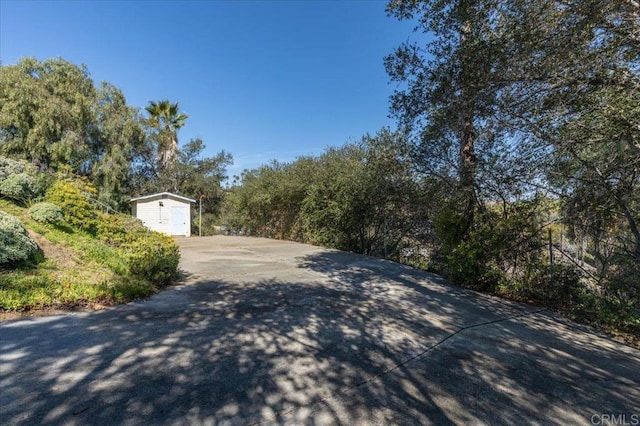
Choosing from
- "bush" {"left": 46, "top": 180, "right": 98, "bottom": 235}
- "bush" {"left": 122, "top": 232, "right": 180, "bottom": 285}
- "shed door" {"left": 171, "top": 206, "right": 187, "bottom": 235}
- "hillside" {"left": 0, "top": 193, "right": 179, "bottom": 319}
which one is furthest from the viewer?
"shed door" {"left": 171, "top": 206, "right": 187, "bottom": 235}

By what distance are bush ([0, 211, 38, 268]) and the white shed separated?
13932 millimetres

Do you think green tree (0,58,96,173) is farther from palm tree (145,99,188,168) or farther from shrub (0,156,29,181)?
shrub (0,156,29,181)

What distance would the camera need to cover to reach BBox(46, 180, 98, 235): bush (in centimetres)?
701

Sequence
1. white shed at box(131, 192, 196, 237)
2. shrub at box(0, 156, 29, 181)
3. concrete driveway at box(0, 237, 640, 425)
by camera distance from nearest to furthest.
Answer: concrete driveway at box(0, 237, 640, 425) < shrub at box(0, 156, 29, 181) < white shed at box(131, 192, 196, 237)

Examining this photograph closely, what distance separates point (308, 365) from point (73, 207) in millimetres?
7332

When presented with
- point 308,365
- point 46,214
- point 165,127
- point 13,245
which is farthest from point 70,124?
point 308,365

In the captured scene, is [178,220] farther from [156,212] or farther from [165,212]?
[156,212]

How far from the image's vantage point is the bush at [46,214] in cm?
640

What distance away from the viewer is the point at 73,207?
7.16 meters

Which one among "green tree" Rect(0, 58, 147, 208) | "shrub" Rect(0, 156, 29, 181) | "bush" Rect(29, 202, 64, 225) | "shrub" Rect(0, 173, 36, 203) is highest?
"green tree" Rect(0, 58, 147, 208)

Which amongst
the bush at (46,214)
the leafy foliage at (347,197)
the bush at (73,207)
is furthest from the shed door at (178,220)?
the bush at (46,214)

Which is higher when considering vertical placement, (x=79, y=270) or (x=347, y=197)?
(x=347, y=197)

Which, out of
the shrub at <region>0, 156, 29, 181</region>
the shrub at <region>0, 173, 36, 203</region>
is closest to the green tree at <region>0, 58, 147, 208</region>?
the shrub at <region>0, 156, 29, 181</region>

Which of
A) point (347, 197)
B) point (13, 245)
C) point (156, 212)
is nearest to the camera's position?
point (13, 245)
